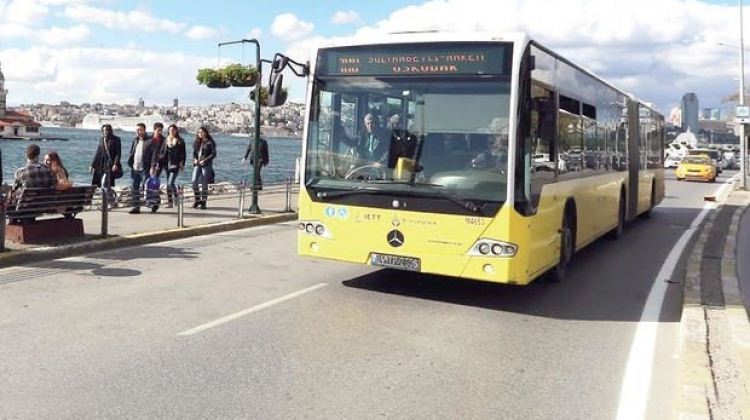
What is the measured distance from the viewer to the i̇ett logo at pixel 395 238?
7469mm

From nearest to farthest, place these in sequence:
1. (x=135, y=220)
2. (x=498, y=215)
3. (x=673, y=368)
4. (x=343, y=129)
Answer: (x=673, y=368) → (x=498, y=215) → (x=343, y=129) → (x=135, y=220)

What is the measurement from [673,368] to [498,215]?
219cm

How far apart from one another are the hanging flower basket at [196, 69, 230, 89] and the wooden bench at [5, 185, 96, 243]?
25.6 feet

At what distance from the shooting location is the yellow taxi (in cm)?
3866

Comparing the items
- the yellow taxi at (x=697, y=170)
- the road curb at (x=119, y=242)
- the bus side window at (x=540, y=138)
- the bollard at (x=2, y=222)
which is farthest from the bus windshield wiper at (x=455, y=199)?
the yellow taxi at (x=697, y=170)

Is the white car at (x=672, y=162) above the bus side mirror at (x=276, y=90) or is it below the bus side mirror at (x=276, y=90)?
above

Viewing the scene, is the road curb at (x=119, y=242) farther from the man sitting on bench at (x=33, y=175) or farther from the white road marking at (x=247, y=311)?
the white road marking at (x=247, y=311)

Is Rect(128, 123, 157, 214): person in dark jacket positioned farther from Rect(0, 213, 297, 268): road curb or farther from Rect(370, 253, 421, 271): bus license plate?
Rect(370, 253, 421, 271): bus license plate

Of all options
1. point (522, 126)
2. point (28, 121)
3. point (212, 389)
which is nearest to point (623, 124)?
point (522, 126)

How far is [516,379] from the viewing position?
521 centimetres

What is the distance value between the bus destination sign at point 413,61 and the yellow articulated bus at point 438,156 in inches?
0.4

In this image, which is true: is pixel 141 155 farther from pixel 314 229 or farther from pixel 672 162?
pixel 672 162

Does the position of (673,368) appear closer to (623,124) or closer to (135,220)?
(623,124)

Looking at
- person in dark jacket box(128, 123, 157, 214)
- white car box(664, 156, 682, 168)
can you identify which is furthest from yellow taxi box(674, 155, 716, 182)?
person in dark jacket box(128, 123, 157, 214)
